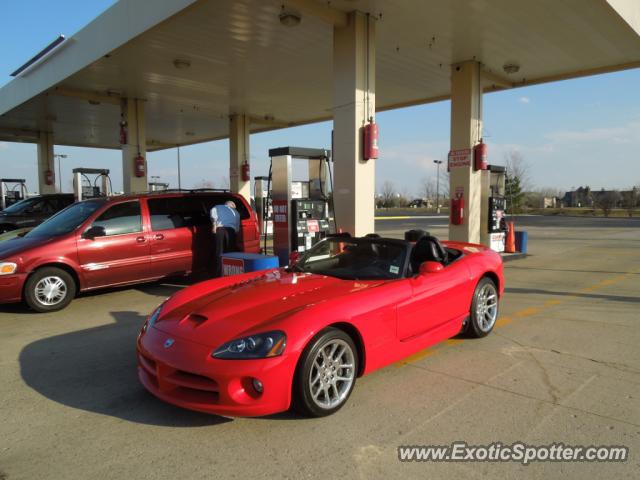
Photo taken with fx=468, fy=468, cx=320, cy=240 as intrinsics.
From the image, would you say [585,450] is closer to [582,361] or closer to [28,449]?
[582,361]

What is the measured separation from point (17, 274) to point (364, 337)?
5.33 meters

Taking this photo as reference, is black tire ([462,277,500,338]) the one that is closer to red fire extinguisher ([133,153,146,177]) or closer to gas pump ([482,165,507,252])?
gas pump ([482,165,507,252])

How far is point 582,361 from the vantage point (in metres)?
4.49

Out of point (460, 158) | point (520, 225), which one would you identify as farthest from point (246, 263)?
point (520, 225)

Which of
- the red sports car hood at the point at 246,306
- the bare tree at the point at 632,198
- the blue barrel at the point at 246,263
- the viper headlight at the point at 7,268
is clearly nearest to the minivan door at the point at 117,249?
the viper headlight at the point at 7,268

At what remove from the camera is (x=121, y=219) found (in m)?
7.70

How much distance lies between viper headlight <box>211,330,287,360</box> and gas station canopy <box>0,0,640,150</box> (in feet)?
22.7

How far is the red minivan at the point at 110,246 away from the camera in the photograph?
6613 millimetres

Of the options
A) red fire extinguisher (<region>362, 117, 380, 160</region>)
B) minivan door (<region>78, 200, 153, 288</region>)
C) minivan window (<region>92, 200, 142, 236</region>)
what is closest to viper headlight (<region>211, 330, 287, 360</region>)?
minivan door (<region>78, 200, 153, 288</region>)

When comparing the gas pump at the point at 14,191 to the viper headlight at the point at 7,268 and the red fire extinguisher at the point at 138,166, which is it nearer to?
the red fire extinguisher at the point at 138,166

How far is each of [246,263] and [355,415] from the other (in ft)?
13.3

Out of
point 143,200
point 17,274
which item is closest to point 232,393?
point 17,274

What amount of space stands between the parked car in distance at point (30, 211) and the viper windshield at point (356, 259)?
37.2 feet

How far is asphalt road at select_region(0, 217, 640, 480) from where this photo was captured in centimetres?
278
